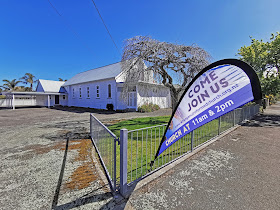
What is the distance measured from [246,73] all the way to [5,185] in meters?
4.85

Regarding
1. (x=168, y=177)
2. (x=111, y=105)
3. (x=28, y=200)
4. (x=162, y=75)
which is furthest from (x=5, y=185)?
(x=111, y=105)

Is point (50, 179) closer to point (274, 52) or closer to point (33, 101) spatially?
point (274, 52)

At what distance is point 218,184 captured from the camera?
8.64 ft

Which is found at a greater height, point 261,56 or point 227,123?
point 261,56

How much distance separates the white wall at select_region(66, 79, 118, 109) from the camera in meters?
16.5

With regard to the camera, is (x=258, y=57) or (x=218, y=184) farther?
(x=258, y=57)

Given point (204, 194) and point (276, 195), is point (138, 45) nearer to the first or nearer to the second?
point (204, 194)

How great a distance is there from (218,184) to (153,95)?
15403 millimetres

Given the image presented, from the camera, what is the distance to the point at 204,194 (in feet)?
7.71

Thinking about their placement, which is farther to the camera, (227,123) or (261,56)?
(261,56)

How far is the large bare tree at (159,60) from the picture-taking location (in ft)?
19.6

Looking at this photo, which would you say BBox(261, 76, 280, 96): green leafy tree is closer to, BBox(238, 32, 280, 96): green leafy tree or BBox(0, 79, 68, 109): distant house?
BBox(238, 32, 280, 96): green leafy tree

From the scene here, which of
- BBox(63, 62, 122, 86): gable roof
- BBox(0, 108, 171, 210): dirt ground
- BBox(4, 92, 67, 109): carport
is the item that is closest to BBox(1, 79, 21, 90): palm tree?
BBox(4, 92, 67, 109): carport

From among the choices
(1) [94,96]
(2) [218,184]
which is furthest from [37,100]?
(2) [218,184]
